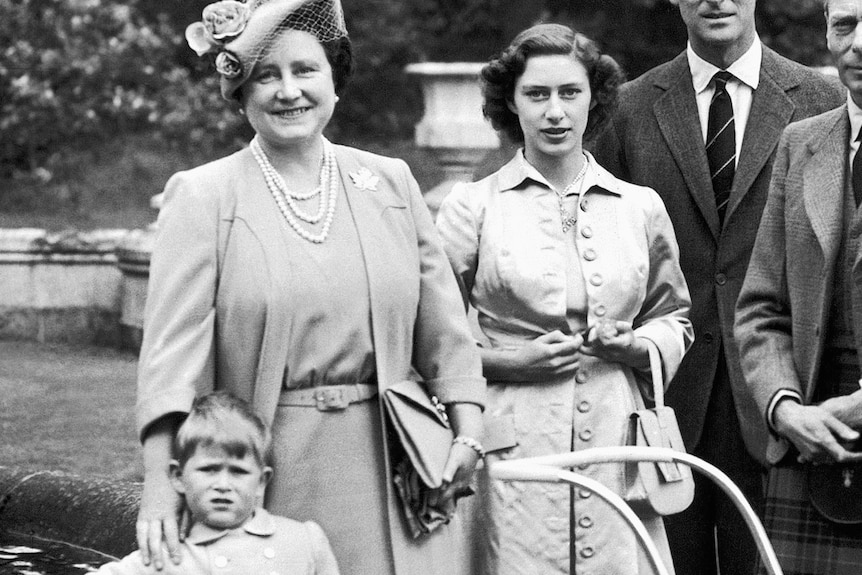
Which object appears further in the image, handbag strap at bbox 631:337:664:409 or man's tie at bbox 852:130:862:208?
handbag strap at bbox 631:337:664:409

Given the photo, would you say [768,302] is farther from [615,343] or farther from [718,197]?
[718,197]

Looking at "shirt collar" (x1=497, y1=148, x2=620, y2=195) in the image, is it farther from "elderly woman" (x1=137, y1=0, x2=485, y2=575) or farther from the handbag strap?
"elderly woman" (x1=137, y1=0, x2=485, y2=575)

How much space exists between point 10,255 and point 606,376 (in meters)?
5.75

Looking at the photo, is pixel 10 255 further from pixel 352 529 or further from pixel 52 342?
pixel 352 529

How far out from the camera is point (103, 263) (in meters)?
9.29

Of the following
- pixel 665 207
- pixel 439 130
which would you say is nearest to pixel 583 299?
pixel 665 207

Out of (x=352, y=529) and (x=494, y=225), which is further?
(x=494, y=225)

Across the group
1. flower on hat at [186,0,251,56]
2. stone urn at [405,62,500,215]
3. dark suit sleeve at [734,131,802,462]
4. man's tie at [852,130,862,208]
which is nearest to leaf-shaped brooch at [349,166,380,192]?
flower on hat at [186,0,251,56]

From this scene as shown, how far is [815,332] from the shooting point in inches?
149

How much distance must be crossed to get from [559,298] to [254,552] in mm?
1077

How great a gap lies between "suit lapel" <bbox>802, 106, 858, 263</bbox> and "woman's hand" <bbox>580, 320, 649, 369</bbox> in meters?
0.52

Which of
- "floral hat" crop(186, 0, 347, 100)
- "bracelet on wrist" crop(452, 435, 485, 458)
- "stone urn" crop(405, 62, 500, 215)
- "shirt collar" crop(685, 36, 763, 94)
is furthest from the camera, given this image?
"stone urn" crop(405, 62, 500, 215)

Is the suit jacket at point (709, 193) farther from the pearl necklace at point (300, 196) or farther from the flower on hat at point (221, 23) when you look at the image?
the flower on hat at point (221, 23)

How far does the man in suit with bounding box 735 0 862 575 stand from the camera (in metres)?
3.72
